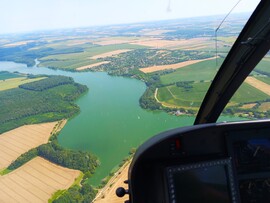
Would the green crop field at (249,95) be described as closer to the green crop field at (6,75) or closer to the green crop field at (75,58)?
the green crop field at (75,58)

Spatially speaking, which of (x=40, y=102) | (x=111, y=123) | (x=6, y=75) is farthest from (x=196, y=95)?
(x=6, y=75)

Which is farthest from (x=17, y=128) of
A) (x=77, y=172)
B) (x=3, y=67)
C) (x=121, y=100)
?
(x=3, y=67)

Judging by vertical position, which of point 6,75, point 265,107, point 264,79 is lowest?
point 6,75

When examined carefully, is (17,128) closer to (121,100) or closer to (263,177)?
(121,100)

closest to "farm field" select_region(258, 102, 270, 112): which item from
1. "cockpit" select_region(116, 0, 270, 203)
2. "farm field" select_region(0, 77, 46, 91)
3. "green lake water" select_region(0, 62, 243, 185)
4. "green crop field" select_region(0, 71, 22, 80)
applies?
"cockpit" select_region(116, 0, 270, 203)

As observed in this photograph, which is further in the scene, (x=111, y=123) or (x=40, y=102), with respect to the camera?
(x=40, y=102)

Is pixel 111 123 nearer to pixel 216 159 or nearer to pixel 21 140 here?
pixel 21 140
